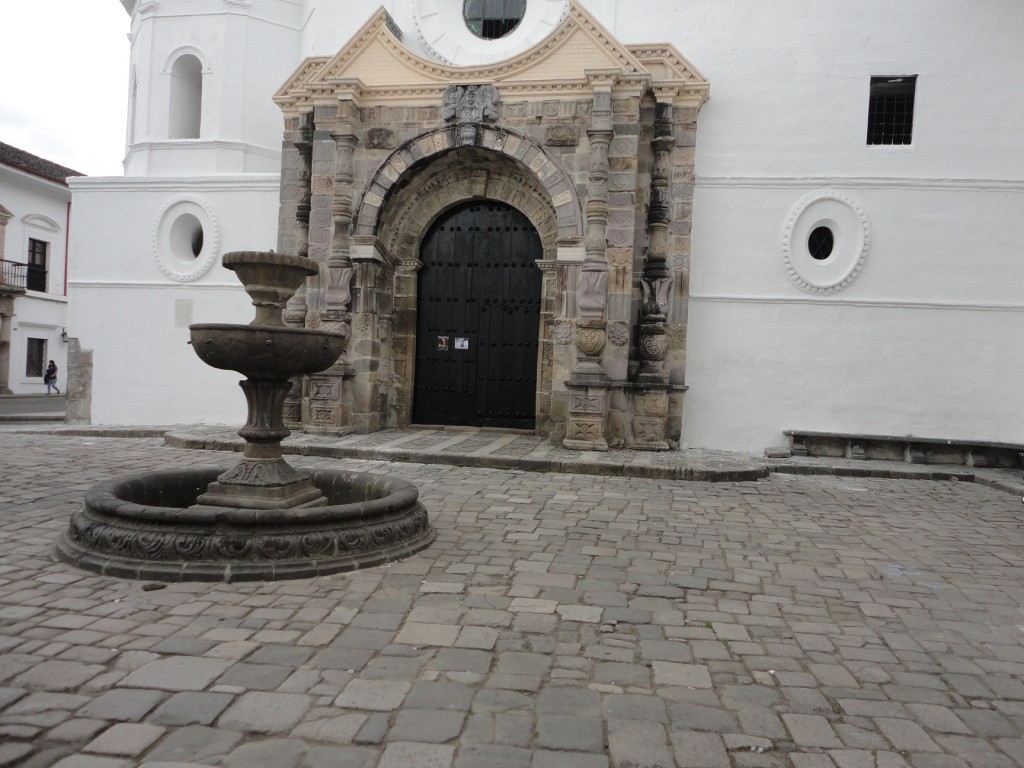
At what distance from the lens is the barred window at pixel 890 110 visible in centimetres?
1016

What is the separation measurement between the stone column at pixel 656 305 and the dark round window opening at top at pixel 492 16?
9.64 feet

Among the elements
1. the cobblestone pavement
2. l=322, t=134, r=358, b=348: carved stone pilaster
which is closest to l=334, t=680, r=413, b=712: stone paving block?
the cobblestone pavement

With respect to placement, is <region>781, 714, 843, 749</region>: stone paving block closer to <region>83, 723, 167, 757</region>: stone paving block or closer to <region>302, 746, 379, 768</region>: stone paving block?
<region>302, 746, 379, 768</region>: stone paving block

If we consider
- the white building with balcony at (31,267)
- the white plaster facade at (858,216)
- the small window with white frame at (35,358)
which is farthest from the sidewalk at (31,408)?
the white plaster facade at (858,216)

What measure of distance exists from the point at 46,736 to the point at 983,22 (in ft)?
40.4

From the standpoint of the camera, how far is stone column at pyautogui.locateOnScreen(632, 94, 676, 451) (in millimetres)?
9703

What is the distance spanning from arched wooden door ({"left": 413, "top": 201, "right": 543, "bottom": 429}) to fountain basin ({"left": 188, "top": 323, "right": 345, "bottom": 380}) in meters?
6.06

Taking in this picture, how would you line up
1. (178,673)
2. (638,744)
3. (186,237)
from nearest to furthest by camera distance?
1. (638,744)
2. (178,673)
3. (186,237)

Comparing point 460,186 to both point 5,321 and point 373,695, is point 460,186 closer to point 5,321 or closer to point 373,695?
point 373,695

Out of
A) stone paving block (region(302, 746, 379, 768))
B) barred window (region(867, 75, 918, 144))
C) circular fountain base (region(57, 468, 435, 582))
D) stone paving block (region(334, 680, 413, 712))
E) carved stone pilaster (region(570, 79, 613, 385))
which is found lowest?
stone paving block (region(302, 746, 379, 768))

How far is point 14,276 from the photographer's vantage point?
79.8ft

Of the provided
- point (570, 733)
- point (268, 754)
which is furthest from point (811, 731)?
point (268, 754)

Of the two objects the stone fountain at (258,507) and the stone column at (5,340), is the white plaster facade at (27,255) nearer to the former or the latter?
the stone column at (5,340)

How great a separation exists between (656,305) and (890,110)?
13.9ft
